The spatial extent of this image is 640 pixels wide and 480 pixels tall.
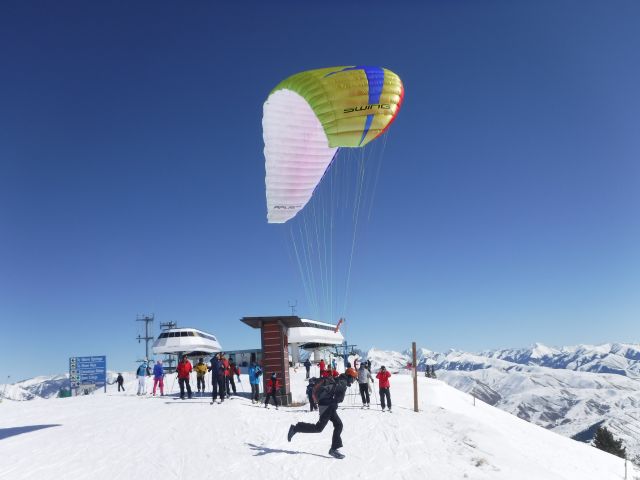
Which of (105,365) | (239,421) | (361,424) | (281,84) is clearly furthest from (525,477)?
(105,365)

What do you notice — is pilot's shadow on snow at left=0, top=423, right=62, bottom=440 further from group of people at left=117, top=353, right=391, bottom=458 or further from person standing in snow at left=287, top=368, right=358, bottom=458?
person standing in snow at left=287, top=368, right=358, bottom=458

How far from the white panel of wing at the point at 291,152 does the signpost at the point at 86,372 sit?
27099 millimetres

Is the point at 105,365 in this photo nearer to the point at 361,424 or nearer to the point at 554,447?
the point at 361,424

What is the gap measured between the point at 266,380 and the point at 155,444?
26.0ft

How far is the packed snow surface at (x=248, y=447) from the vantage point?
29.5 ft

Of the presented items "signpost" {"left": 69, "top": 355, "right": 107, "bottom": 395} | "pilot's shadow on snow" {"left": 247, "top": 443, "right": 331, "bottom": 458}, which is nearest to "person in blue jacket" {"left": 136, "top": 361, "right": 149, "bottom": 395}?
"pilot's shadow on snow" {"left": 247, "top": 443, "right": 331, "bottom": 458}

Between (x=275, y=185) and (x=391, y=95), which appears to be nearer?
Result: (x=391, y=95)

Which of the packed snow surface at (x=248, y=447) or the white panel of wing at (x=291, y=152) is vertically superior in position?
the white panel of wing at (x=291, y=152)

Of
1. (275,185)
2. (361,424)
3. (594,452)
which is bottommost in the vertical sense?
(594,452)

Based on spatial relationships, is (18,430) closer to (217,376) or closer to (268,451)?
(217,376)

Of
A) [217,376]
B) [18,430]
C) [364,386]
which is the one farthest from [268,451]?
[364,386]

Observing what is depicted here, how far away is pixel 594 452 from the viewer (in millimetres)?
17953

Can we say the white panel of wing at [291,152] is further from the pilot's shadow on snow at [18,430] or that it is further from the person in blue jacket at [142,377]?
the person in blue jacket at [142,377]

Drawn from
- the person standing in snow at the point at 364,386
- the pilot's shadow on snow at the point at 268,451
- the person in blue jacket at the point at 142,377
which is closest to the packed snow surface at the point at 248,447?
the pilot's shadow on snow at the point at 268,451
